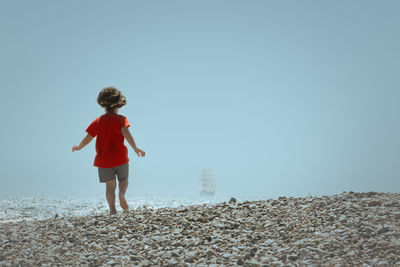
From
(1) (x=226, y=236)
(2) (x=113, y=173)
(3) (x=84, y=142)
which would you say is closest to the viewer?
(1) (x=226, y=236)

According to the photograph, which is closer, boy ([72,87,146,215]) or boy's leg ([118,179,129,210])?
boy ([72,87,146,215])

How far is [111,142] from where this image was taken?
713cm

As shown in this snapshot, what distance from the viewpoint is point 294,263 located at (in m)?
4.49

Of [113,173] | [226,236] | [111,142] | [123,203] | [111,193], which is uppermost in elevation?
[111,142]

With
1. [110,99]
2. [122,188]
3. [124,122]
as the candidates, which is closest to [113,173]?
[122,188]

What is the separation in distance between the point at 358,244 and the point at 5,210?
7991mm

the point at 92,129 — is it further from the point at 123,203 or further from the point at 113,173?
the point at 123,203

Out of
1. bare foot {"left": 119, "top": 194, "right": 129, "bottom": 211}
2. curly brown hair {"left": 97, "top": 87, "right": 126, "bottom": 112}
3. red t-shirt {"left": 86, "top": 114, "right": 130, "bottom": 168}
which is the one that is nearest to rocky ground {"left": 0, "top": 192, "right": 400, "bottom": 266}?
bare foot {"left": 119, "top": 194, "right": 129, "bottom": 211}

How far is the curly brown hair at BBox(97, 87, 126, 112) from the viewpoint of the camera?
7.18m

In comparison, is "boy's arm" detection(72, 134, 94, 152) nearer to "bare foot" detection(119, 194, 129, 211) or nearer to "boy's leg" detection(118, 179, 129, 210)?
"boy's leg" detection(118, 179, 129, 210)

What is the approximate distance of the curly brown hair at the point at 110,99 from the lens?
7180 mm

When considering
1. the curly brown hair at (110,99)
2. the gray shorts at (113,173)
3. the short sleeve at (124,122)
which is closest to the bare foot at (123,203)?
the gray shorts at (113,173)

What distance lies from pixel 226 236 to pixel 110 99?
3454 mm

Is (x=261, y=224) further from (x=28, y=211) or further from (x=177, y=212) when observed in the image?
(x=28, y=211)
